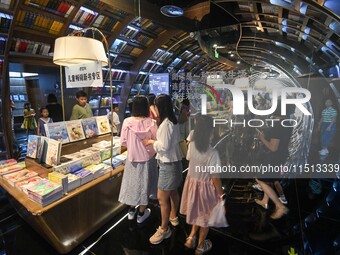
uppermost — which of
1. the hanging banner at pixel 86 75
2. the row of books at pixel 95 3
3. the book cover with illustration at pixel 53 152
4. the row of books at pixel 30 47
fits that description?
the row of books at pixel 95 3

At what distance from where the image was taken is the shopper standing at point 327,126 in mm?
2493

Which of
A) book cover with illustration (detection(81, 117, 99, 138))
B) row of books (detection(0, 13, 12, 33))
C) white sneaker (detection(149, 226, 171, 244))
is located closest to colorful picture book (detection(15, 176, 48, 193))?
book cover with illustration (detection(81, 117, 99, 138))

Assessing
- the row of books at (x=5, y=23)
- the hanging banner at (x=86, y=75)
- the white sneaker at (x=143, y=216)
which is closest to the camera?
the hanging banner at (x=86, y=75)

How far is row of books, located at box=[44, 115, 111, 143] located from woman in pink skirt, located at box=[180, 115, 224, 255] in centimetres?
130

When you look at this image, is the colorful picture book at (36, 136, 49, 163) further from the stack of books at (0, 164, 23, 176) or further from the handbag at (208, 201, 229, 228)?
the handbag at (208, 201, 229, 228)

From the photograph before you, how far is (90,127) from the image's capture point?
2379mm

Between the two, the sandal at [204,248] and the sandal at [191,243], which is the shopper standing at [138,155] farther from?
the sandal at [204,248]

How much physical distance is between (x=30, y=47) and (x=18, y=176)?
242 cm

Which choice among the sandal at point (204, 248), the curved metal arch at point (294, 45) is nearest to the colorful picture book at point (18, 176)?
the sandal at point (204, 248)

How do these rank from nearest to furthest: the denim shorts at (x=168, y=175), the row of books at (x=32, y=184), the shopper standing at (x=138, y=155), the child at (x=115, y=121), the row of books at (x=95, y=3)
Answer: the row of books at (x=32, y=184)
the denim shorts at (x=168, y=175)
the shopper standing at (x=138, y=155)
the row of books at (x=95, y=3)
the child at (x=115, y=121)

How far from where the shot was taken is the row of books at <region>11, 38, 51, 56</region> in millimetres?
3096

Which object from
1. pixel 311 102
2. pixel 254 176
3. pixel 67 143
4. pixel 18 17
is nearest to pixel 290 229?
pixel 254 176

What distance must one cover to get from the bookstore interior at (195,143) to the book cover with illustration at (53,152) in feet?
0.05

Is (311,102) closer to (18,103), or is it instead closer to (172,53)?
(172,53)
